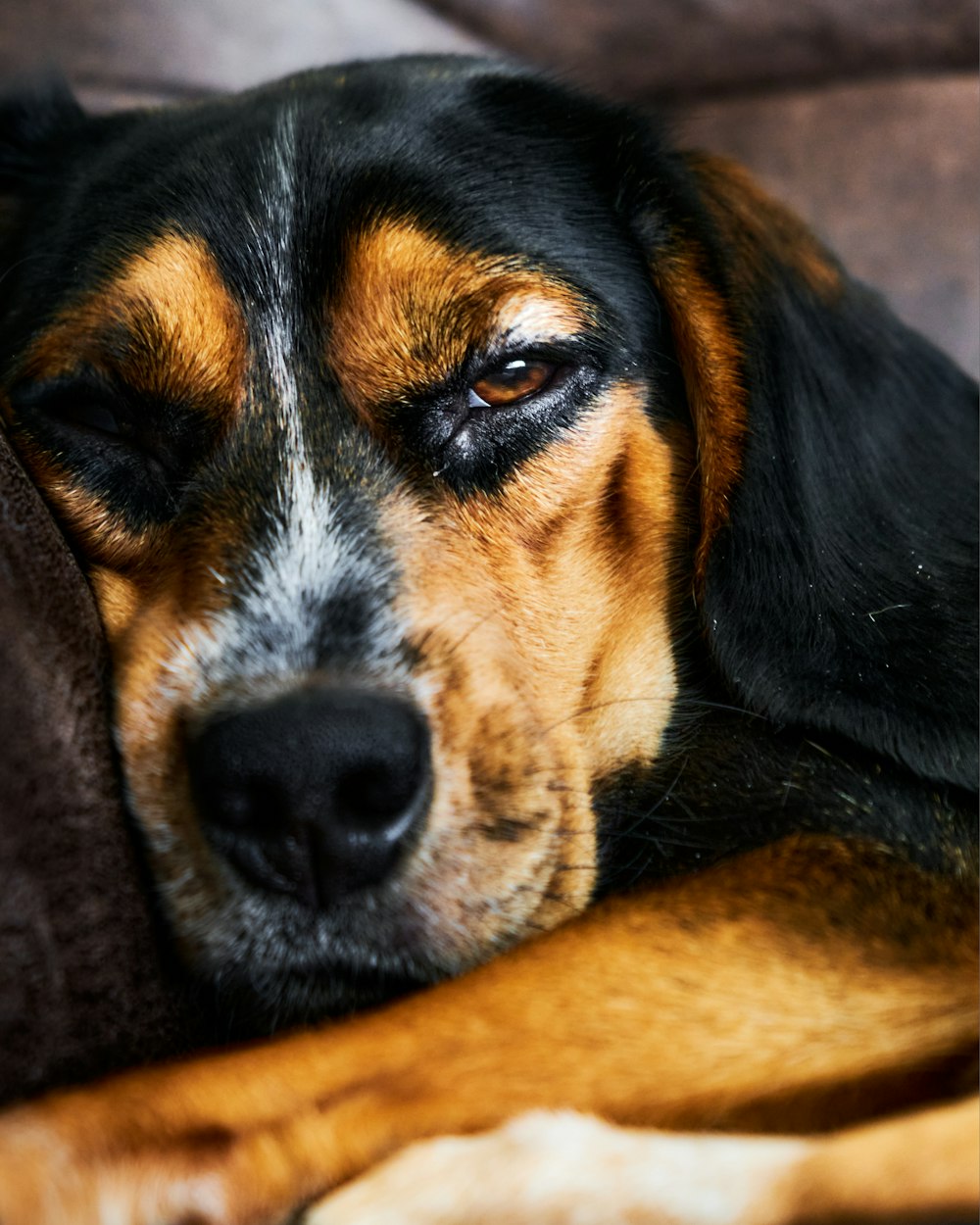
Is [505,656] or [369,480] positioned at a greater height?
[369,480]

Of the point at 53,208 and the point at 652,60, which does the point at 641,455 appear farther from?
the point at 652,60

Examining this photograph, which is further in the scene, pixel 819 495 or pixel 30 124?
pixel 30 124

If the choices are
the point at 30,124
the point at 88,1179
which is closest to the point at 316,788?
the point at 88,1179

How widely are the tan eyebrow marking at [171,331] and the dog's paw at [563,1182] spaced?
78 cm

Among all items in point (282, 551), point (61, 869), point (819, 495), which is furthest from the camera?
point (819, 495)

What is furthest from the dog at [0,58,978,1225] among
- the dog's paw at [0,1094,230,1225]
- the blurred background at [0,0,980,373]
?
the blurred background at [0,0,980,373]

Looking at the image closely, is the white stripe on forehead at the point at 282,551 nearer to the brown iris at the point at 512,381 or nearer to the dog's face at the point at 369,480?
the dog's face at the point at 369,480

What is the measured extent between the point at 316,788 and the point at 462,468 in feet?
1.53

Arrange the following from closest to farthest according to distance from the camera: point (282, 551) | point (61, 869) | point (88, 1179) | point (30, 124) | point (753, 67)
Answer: point (88, 1179)
point (61, 869)
point (282, 551)
point (30, 124)
point (753, 67)

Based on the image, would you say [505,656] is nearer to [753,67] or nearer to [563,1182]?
[563,1182]

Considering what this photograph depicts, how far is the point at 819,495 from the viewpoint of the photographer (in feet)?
4.13

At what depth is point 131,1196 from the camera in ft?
2.55

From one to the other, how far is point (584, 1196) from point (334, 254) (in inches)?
36.4

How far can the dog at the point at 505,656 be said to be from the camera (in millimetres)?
853
